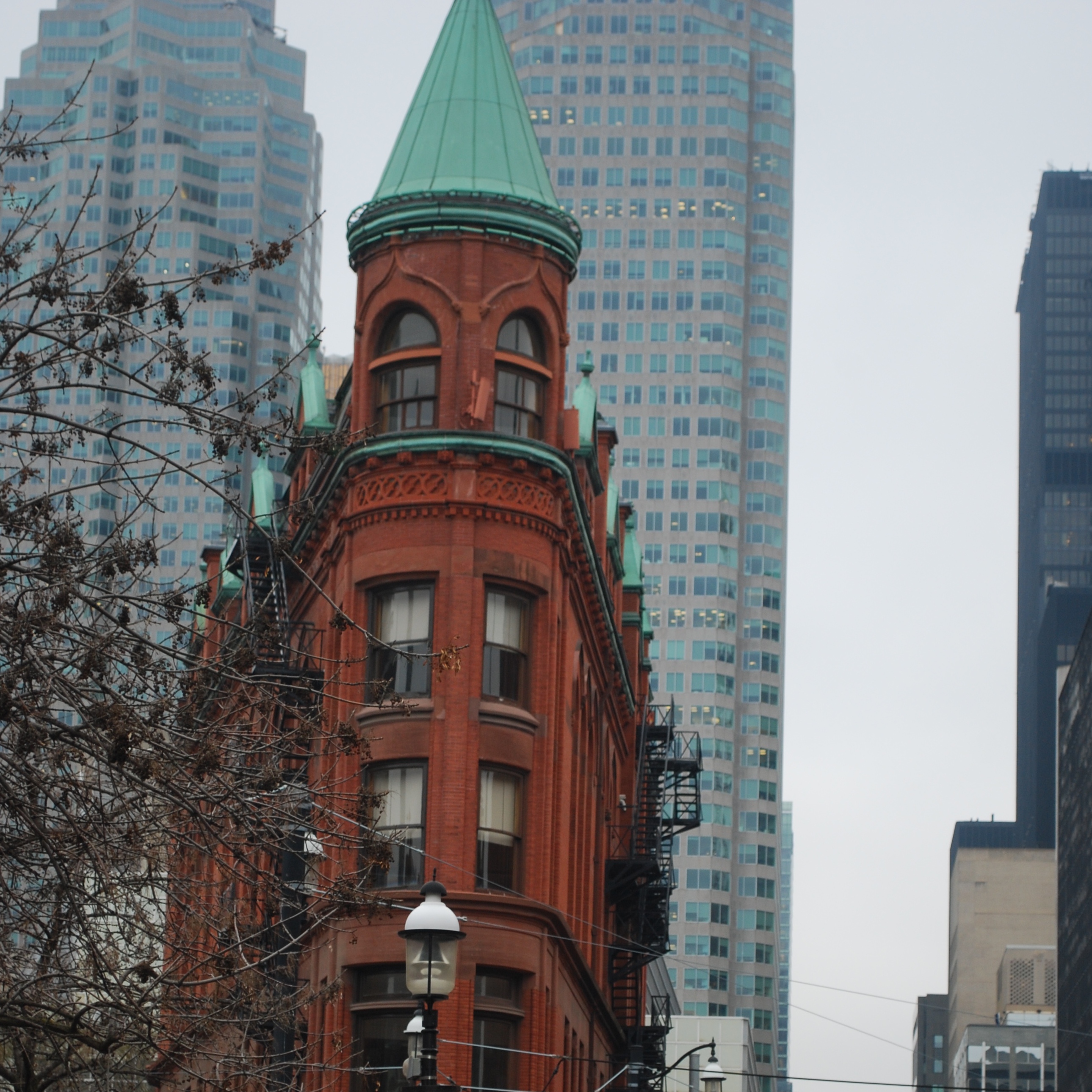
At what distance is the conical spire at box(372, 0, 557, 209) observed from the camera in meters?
43.2

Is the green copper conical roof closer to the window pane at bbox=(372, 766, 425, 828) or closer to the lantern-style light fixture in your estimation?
the window pane at bbox=(372, 766, 425, 828)

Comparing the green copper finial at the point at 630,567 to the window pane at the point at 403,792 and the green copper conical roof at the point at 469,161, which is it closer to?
the green copper conical roof at the point at 469,161

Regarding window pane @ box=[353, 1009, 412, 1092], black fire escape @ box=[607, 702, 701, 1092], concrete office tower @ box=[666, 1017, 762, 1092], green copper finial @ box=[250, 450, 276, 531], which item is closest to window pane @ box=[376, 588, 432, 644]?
window pane @ box=[353, 1009, 412, 1092]

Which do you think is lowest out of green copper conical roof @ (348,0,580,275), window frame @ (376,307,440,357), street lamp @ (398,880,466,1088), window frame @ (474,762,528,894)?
street lamp @ (398,880,466,1088)

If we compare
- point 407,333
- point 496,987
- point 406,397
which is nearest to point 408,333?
point 407,333

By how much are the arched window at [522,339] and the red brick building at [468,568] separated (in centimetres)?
5

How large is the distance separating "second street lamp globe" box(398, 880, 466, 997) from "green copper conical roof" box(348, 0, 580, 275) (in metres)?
22.6

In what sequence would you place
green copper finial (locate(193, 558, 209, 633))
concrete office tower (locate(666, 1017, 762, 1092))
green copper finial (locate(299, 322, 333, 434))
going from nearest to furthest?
green copper finial (locate(193, 558, 209, 633)), green copper finial (locate(299, 322, 333, 434)), concrete office tower (locate(666, 1017, 762, 1092))

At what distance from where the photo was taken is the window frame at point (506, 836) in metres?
40.0

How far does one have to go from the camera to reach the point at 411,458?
4153cm

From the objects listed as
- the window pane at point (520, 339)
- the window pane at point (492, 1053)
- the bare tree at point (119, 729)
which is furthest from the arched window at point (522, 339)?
the bare tree at point (119, 729)

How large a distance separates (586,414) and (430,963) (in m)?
27.6

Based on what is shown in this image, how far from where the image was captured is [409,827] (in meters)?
39.8

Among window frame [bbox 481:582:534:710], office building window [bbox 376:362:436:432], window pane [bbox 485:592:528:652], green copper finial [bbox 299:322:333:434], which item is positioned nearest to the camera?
window frame [bbox 481:582:534:710]
